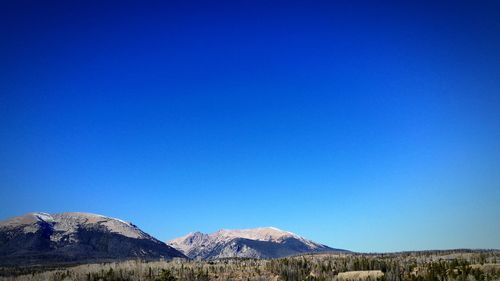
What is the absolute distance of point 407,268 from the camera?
133 meters

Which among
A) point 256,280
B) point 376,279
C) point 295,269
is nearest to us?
point 376,279

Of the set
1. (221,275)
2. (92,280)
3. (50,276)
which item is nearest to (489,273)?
(221,275)

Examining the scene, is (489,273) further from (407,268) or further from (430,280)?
(407,268)

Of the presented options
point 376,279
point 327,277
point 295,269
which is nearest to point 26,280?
point 295,269

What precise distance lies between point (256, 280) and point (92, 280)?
4411 cm

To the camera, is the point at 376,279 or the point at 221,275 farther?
the point at 221,275

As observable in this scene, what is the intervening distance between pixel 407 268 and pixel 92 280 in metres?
86.4

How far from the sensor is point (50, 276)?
143875mm

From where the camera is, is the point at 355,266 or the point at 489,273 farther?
the point at 355,266

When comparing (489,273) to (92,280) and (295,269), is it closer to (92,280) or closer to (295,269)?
(295,269)

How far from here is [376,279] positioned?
10912 centimetres

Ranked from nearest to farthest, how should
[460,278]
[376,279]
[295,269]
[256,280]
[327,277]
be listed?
1. [460,278]
2. [376,279]
3. [327,277]
4. [256,280]
5. [295,269]

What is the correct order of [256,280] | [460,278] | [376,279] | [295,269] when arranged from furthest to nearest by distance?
[295,269] < [256,280] < [376,279] < [460,278]

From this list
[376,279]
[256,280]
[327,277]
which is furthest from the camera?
[256,280]
